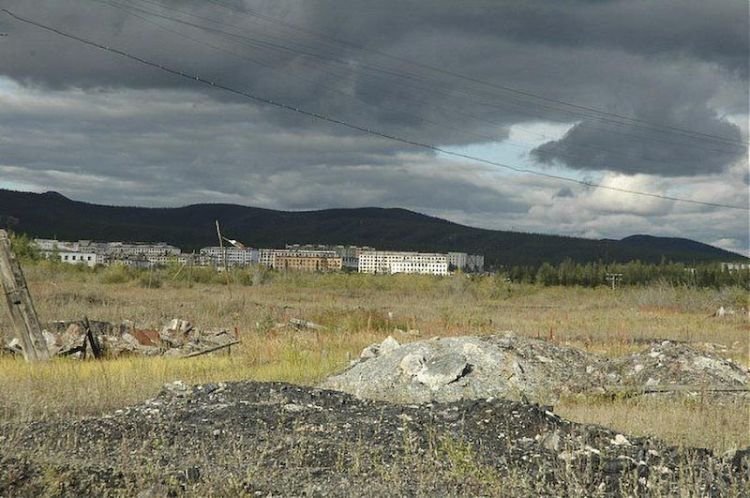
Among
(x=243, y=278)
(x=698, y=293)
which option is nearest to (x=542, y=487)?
(x=698, y=293)

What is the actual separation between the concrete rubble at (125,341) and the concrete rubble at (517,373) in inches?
202

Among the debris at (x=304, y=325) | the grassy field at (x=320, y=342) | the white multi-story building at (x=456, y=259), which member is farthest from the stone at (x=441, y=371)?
the white multi-story building at (x=456, y=259)

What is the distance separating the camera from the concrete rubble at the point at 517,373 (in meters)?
14.6

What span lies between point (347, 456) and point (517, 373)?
7150 mm

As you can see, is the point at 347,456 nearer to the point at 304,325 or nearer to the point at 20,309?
the point at 20,309

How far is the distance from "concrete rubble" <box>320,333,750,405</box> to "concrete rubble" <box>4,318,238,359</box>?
5.12 metres

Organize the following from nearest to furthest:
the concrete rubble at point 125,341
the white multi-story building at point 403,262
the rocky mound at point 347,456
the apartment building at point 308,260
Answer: the rocky mound at point 347,456 → the concrete rubble at point 125,341 → the apartment building at point 308,260 → the white multi-story building at point 403,262

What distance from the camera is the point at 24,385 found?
43.9 feet

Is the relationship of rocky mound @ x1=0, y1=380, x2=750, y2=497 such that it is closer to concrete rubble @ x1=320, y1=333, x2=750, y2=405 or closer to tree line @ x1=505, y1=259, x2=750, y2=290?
concrete rubble @ x1=320, y1=333, x2=750, y2=405

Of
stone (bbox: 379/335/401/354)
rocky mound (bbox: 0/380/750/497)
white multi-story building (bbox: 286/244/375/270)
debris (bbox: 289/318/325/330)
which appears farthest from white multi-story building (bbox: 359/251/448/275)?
rocky mound (bbox: 0/380/750/497)

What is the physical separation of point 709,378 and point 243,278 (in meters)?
61.2

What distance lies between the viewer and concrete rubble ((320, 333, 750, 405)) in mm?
14594

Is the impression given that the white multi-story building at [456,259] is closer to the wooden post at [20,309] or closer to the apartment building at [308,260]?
the apartment building at [308,260]

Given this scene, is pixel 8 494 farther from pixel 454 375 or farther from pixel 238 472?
pixel 454 375
